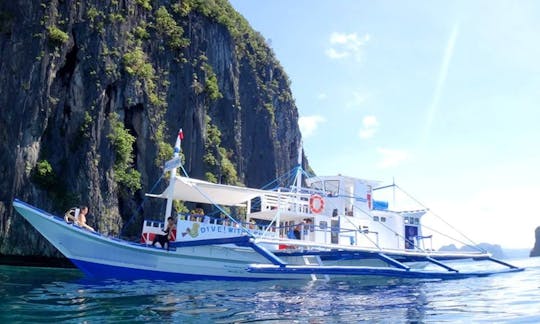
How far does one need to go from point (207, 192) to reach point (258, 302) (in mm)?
8994

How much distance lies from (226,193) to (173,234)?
3.75m

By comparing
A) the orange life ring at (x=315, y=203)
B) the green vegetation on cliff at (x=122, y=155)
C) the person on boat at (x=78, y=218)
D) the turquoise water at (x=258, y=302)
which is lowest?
the turquoise water at (x=258, y=302)

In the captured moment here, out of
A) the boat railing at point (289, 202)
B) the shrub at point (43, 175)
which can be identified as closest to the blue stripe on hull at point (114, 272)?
the boat railing at point (289, 202)

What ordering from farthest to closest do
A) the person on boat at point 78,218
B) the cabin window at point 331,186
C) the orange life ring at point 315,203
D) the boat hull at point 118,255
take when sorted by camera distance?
the cabin window at point 331,186 < the orange life ring at point 315,203 < the person on boat at point 78,218 < the boat hull at point 118,255

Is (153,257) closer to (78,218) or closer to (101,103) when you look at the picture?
(78,218)

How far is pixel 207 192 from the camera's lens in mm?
19406

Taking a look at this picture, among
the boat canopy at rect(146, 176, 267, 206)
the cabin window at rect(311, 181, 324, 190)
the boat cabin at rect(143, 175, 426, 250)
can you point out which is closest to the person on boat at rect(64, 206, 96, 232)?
the boat cabin at rect(143, 175, 426, 250)

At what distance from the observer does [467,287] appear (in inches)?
592

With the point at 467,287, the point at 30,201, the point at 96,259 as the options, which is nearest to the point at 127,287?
the point at 96,259

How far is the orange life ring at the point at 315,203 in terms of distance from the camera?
20.7 meters

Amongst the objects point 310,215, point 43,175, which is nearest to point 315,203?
point 310,215

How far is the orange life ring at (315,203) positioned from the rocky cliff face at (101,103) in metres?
15.0

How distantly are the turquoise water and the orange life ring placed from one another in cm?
543

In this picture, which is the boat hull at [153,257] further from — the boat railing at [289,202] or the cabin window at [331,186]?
the cabin window at [331,186]
